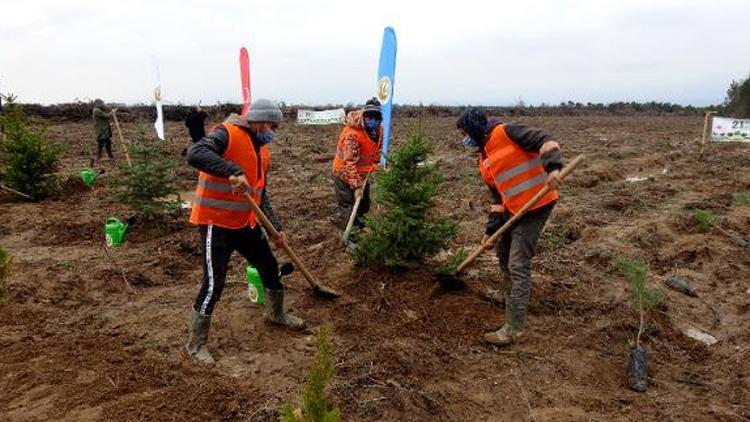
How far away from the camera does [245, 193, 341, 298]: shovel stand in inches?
168

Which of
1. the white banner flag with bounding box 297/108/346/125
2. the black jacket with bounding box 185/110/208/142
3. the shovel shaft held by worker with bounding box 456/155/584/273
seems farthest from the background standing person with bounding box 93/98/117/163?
the white banner flag with bounding box 297/108/346/125

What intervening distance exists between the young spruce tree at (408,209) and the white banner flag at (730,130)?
39.6ft

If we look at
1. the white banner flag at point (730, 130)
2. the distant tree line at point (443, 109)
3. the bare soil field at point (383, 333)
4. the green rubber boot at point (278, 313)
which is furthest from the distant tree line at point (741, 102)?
the green rubber boot at point (278, 313)

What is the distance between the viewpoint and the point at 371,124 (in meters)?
6.73

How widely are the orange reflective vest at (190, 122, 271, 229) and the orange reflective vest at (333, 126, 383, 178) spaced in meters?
2.53

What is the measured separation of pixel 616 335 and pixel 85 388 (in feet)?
14.3

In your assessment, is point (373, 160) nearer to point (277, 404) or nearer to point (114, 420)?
point (277, 404)

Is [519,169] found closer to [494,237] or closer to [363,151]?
[494,237]

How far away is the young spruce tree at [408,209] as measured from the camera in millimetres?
5543

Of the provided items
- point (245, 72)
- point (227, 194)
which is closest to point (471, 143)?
point (227, 194)

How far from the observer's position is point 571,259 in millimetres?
7066

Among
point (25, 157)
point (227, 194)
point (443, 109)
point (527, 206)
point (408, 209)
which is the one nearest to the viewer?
point (227, 194)

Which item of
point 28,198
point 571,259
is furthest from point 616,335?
point 28,198

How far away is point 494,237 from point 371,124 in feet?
8.13
